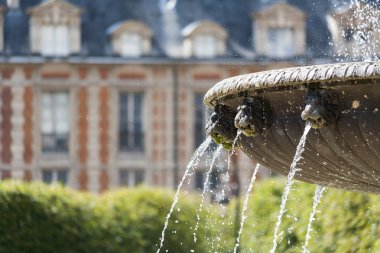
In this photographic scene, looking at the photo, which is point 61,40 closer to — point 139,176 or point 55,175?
point 55,175

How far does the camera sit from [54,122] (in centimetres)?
3834

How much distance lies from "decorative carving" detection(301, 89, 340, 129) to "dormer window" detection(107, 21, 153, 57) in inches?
1214

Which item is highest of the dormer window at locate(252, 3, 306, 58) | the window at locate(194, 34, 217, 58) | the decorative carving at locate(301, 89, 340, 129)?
the decorative carving at locate(301, 89, 340, 129)

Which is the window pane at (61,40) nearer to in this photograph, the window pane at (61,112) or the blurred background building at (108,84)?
the blurred background building at (108,84)

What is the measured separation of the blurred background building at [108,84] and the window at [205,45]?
1.1 inches

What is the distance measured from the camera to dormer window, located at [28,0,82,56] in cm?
3794

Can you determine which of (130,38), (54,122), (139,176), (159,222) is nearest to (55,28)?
(130,38)

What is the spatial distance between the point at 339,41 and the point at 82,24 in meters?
7.62

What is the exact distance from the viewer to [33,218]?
58.7 feet

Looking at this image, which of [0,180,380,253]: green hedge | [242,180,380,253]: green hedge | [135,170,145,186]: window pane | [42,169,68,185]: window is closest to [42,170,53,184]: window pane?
[42,169,68,185]: window

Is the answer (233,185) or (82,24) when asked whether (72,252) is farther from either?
(82,24)

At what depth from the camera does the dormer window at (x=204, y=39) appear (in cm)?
3866

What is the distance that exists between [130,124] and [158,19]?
122 inches

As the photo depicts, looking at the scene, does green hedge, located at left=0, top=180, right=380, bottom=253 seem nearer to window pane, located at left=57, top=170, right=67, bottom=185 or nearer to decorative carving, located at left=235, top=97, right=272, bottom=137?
decorative carving, located at left=235, top=97, right=272, bottom=137
